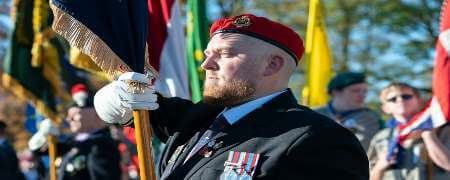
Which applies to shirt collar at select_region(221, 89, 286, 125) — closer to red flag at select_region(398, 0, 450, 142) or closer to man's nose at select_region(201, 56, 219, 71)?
man's nose at select_region(201, 56, 219, 71)

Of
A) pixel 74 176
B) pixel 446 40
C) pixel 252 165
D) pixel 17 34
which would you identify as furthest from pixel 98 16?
pixel 17 34

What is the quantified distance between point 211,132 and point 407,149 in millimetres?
2932

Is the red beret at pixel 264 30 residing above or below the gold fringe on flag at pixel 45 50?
above

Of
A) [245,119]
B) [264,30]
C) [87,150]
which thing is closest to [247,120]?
[245,119]

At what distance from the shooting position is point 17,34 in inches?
338

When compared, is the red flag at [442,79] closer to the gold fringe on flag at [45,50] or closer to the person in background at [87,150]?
the person in background at [87,150]

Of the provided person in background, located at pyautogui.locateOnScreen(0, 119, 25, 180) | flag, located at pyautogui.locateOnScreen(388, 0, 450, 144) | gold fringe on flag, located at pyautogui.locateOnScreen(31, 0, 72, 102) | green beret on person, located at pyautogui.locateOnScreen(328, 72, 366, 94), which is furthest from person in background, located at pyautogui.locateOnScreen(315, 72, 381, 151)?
person in background, located at pyautogui.locateOnScreen(0, 119, 25, 180)

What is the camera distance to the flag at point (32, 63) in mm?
8352

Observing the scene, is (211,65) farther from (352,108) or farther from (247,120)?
(352,108)

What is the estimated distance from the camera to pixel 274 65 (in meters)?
3.55

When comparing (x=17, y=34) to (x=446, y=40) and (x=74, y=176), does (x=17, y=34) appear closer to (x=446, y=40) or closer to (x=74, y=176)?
(x=74, y=176)

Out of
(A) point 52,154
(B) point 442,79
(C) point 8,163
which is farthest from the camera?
(C) point 8,163

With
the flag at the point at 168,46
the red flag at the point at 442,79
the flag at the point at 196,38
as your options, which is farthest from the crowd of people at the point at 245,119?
the flag at the point at 196,38

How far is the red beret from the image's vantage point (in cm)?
355
